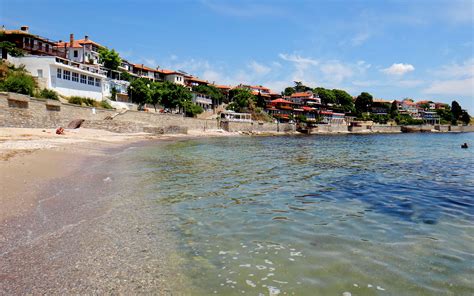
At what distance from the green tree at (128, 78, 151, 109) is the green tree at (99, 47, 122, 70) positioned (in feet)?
26.0

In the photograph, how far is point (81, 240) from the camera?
6.75 metres

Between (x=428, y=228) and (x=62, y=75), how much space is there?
56.8 meters

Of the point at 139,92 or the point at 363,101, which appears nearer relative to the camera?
the point at 139,92

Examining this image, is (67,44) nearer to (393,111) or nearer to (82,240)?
(82,240)

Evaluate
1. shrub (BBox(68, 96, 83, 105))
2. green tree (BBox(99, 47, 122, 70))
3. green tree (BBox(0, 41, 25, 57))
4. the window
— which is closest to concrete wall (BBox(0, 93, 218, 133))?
shrub (BBox(68, 96, 83, 105))

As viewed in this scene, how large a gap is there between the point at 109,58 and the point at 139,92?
11.8 m

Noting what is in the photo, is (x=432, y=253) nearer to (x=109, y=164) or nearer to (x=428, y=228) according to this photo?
(x=428, y=228)

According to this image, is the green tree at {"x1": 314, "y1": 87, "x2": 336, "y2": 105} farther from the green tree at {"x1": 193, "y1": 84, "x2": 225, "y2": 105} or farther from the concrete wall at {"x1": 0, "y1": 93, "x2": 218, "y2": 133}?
the concrete wall at {"x1": 0, "y1": 93, "x2": 218, "y2": 133}

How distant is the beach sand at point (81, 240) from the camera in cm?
494

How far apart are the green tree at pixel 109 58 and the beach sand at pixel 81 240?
67.6 meters

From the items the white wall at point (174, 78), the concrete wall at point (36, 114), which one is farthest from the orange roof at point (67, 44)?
the concrete wall at point (36, 114)

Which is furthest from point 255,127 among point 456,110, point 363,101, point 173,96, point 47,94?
point 456,110

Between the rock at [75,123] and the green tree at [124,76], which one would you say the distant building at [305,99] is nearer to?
the green tree at [124,76]

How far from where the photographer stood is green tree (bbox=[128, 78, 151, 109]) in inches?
2793
